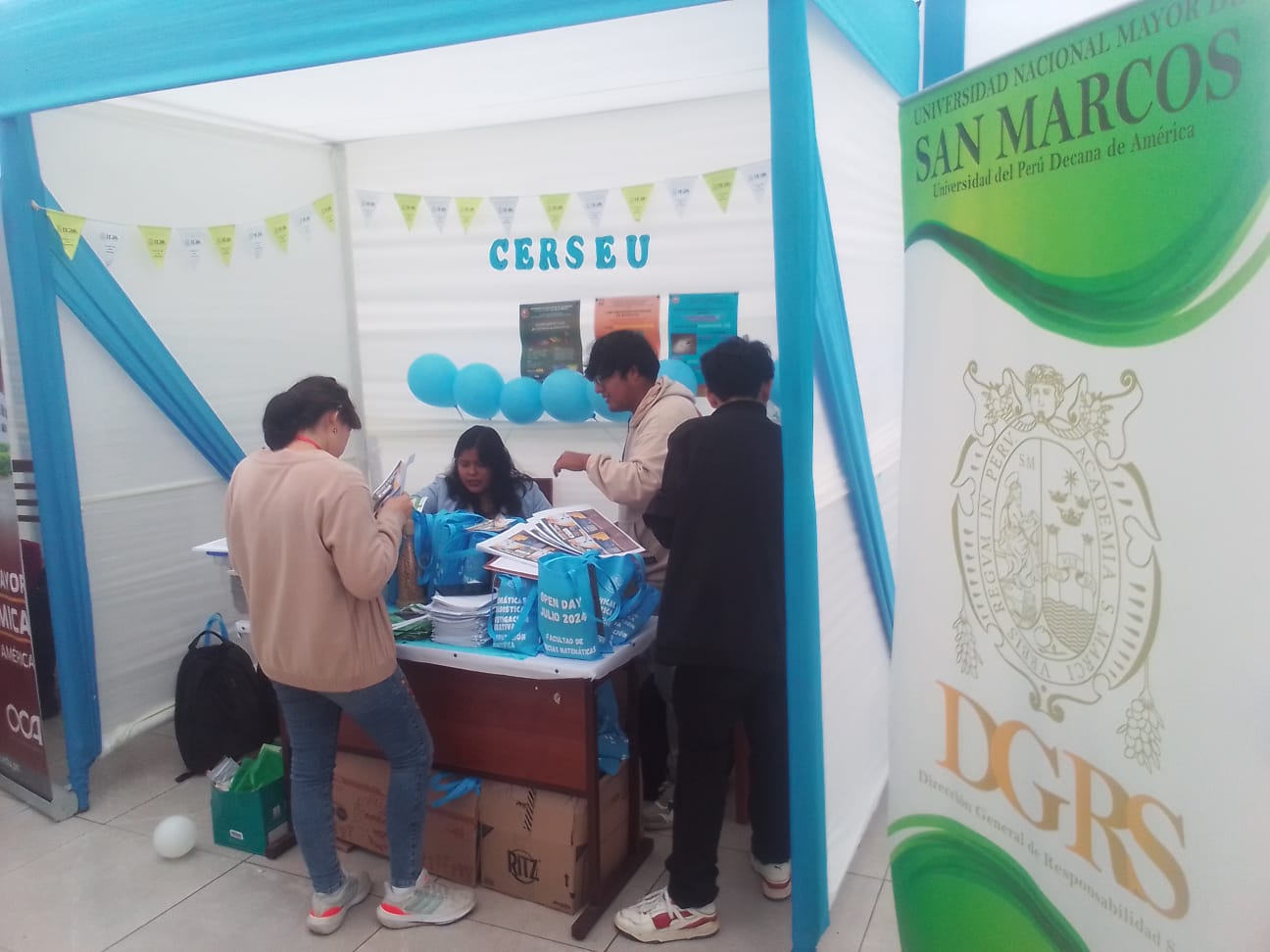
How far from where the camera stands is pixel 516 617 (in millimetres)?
2205

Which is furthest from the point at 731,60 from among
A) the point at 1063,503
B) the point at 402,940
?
the point at 402,940

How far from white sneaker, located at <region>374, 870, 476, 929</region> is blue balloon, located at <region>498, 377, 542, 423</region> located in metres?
1.74

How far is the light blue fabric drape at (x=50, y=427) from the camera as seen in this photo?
2.69 metres

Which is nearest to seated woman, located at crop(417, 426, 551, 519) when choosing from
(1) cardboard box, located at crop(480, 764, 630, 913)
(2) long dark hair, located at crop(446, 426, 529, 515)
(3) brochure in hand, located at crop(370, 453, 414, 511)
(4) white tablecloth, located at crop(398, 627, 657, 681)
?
(2) long dark hair, located at crop(446, 426, 529, 515)

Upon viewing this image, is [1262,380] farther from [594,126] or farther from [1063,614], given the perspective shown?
[594,126]

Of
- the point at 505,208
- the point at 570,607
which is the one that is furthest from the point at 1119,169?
the point at 505,208

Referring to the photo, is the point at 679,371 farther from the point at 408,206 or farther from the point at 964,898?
the point at 964,898

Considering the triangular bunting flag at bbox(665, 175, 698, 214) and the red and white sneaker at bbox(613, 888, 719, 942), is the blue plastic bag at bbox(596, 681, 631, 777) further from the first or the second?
the triangular bunting flag at bbox(665, 175, 698, 214)

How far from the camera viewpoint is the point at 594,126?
11.0 ft

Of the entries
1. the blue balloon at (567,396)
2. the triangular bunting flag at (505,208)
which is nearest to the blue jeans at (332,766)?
the blue balloon at (567,396)

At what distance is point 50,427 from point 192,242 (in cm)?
95

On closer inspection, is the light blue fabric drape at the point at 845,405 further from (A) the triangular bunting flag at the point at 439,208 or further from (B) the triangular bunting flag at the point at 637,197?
(A) the triangular bunting flag at the point at 439,208

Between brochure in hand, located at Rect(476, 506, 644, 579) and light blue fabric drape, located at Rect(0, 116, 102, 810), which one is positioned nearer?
brochure in hand, located at Rect(476, 506, 644, 579)

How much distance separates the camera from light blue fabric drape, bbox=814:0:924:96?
2.01 metres
